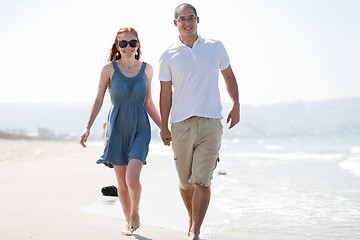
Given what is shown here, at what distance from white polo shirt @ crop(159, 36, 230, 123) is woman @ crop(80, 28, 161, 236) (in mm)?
358

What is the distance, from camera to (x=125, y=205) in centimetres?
479

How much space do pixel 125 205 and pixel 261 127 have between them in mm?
131744

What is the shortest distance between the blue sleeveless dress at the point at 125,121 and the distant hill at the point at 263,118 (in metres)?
115

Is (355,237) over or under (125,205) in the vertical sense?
under

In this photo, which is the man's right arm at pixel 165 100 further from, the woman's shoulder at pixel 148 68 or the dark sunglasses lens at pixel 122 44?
the dark sunglasses lens at pixel 122 44

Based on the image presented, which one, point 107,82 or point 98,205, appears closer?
point 107,82

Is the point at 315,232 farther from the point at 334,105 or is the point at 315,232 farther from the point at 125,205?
the point at 334,105

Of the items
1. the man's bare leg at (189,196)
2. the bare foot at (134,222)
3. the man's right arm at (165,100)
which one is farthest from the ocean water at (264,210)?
the man's right arm at (165,100)

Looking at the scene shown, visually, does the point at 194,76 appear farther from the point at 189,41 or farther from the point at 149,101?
the point at 149,101

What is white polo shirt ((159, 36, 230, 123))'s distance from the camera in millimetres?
4238

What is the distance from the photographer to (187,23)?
434cm

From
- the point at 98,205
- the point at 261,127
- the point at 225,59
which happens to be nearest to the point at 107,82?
the point at 225,59

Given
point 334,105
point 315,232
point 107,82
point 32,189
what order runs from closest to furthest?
point 107,82
point 315,232
point 32,189
point 334,105

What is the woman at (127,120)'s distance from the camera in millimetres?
4500
